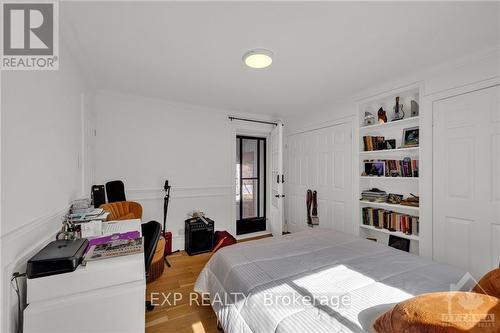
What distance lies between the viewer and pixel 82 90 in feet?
7.77

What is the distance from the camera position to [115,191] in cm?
301

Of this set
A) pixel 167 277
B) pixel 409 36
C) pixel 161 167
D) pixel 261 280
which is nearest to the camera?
pixel 261 280

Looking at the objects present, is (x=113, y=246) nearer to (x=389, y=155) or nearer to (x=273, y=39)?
(x=273, y=39)

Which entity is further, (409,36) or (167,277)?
(167,277)

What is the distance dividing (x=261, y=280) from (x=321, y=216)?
251 centimetres

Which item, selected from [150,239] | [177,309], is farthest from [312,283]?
[177,309]

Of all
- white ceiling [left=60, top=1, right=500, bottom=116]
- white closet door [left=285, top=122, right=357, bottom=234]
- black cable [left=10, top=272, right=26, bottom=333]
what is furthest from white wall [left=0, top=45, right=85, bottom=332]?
white closet door [left=285, top=122, right=357, bottom=234]

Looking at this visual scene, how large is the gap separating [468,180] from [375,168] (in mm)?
979

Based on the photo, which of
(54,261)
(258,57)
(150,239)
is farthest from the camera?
(258,57)

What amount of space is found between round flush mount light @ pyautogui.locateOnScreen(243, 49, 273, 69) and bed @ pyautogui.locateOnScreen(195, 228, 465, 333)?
1781 mm

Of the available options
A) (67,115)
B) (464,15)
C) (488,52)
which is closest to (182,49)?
(67,115)

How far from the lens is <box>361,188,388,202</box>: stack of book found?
2926 mm

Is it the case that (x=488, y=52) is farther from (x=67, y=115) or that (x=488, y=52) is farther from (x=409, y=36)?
(x=67, y=115)

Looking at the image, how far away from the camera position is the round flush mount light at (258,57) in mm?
1953
